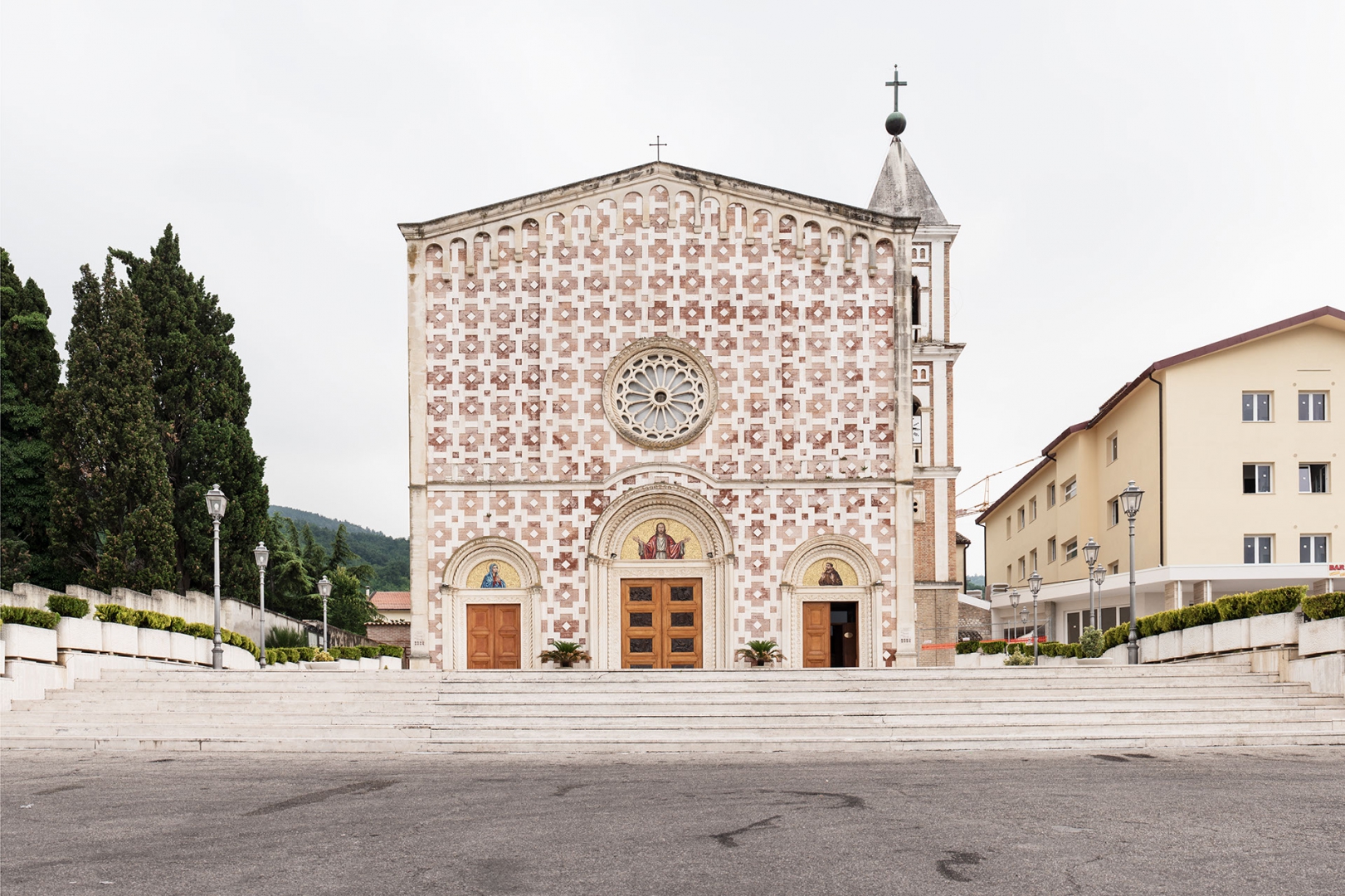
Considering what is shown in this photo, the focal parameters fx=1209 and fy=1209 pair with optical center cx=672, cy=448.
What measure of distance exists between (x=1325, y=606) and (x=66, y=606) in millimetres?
21681

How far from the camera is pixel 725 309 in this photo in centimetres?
3077

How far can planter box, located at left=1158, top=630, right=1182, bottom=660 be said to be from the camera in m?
24.5

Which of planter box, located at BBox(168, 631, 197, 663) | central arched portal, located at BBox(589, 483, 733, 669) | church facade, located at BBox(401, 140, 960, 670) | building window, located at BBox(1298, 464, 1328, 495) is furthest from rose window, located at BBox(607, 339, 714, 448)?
building window, located at BBox(1298, 464, 1328, 495)

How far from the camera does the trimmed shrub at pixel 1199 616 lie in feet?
76.1

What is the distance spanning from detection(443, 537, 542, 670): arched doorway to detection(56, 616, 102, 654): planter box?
893 centimetres

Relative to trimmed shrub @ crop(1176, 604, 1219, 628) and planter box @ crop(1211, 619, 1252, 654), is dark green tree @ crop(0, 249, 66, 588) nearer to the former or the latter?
trimmed shrub @ crop(1176, 604, 1219, 628)

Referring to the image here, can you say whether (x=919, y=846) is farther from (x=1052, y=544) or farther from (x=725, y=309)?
(x=1052, y=544)

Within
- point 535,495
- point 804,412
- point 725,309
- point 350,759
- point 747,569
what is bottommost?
point 350,759

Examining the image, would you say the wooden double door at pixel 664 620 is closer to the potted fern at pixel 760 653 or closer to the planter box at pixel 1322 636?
the potted fern at pixel 760 653

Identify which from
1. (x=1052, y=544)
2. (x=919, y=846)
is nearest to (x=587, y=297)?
(x=919, y=846)

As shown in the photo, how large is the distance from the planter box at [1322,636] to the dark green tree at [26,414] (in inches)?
1343

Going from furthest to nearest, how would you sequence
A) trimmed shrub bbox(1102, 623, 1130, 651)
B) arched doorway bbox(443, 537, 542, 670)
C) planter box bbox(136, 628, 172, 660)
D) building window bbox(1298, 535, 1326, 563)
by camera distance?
1. building window bbox(1298, 535, 1326, 563)
2. arched doorway bbox(443, 537, 542, 670)
3. trimmed shrub bbox(1102, 623, 1130, 651)
4. planter box bbox(136, 628, 172, 660)

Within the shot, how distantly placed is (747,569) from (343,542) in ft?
A: 148

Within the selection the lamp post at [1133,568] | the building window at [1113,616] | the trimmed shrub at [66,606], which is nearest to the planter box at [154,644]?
the trimmed shrub at [66,606]
